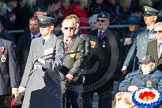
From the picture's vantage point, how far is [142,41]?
1353 centimetres

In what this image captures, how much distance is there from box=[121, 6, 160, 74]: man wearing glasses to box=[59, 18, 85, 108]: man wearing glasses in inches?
42.9

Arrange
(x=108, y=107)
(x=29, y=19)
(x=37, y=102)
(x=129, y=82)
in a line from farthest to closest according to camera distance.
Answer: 1. (x=29, y=19)
2. (x=108, y=107)
3. (x=129, y=82)
4. (x=37, y=102)

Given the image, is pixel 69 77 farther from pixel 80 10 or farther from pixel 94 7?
pixel 94 7

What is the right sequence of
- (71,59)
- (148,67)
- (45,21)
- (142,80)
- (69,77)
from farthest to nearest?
(71,59) → (69,77) → (148,67) → (142,80) → (45,21)

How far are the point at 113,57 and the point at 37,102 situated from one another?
280cm

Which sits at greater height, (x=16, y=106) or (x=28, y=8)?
(x=28, y=8)

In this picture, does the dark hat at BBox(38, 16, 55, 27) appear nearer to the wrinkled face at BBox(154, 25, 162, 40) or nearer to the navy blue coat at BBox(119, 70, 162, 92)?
the navy blue coat at BBox(119, 70, 162, 92)

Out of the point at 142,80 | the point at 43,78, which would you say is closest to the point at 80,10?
the point at 142,80

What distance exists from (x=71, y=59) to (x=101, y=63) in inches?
47.2

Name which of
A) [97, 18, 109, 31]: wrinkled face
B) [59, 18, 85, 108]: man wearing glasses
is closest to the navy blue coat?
[59, 18, 85, 108]: man wearing glasses

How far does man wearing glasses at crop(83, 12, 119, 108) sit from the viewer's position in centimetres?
1371

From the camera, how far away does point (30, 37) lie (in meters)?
13.9

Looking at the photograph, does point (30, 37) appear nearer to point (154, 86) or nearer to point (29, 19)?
point (29, 19)

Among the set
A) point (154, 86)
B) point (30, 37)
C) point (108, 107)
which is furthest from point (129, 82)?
point (30, 37)
